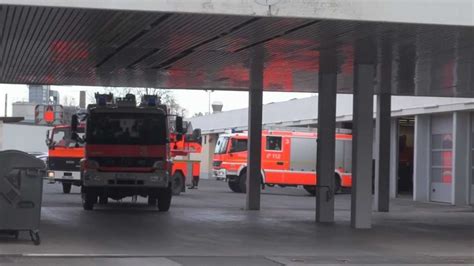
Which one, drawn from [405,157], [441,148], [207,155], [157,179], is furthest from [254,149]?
[207,155]

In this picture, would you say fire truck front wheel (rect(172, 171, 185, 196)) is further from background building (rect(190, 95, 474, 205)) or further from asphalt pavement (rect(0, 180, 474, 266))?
background building (rect(190, 95, 474, 205))

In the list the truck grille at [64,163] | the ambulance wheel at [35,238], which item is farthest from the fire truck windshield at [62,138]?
the ambulance wheel at [35,238]

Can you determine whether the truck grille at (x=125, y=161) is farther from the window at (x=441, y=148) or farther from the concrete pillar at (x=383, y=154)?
the window at (x=441, y=148)

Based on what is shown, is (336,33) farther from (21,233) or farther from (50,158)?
(50,158)

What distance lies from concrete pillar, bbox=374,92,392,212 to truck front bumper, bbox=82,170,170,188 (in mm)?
8075

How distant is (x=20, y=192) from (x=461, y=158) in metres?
21.2

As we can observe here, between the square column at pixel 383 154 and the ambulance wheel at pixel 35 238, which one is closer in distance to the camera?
the ambulance wheel at pixel 35 238

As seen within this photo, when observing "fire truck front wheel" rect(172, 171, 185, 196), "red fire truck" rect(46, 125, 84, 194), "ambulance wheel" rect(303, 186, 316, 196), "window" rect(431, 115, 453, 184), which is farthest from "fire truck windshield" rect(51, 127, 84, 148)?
"window" rect(431, 115, 453, 184)

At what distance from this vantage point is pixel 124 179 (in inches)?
809

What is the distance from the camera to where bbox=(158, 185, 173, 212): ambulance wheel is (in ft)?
70.7

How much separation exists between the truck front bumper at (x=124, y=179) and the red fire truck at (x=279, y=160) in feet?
48.3

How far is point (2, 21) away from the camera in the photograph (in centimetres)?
1291

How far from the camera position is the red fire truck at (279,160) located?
116ft

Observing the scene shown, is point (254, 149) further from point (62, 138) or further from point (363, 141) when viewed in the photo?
point (62, 138)
